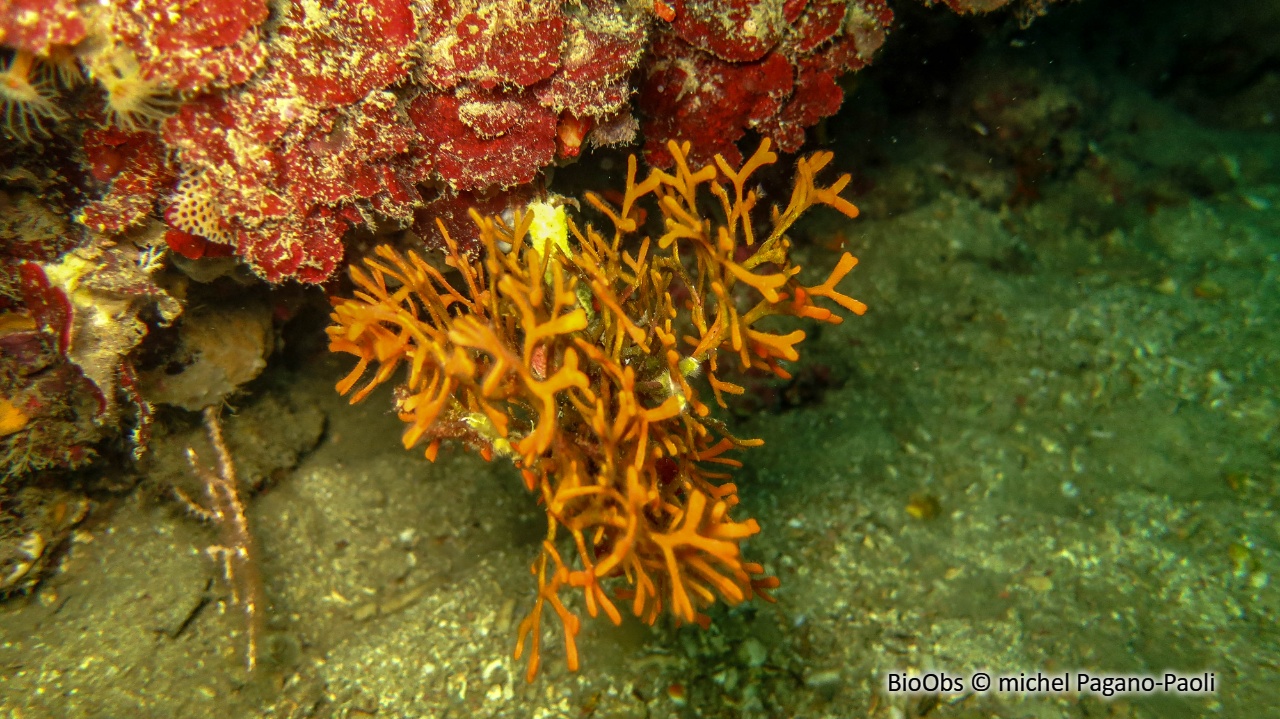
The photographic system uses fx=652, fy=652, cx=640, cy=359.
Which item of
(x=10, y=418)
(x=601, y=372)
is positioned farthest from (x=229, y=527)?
(x=601, y=372)

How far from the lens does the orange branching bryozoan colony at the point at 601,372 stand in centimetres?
188

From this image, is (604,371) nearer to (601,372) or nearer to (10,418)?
(601,372)

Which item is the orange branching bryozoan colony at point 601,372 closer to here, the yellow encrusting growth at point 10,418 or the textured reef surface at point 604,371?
the textured reef surface at point 604,371

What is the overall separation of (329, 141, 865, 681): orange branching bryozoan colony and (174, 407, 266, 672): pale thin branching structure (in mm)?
1476

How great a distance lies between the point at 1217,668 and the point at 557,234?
3360mm

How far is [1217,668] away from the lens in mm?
2816

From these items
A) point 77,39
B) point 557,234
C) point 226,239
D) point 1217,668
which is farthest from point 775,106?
point 1217,668

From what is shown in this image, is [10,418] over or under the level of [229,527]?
over

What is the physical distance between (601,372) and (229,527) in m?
2.21

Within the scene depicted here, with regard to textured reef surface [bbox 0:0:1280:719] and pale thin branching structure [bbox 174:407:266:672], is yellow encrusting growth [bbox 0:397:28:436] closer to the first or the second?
textured reef surface [bbox 0:0:1280:719]

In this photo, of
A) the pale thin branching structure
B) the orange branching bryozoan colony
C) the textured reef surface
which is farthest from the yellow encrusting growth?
the orange branching bryozoan colony

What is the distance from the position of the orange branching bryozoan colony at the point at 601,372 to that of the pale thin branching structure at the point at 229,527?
58.1 inches

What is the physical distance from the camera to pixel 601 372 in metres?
2.24

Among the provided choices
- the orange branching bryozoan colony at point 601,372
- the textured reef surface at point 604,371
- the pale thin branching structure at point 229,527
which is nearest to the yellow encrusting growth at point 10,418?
the textured reef surface at point 604,371
